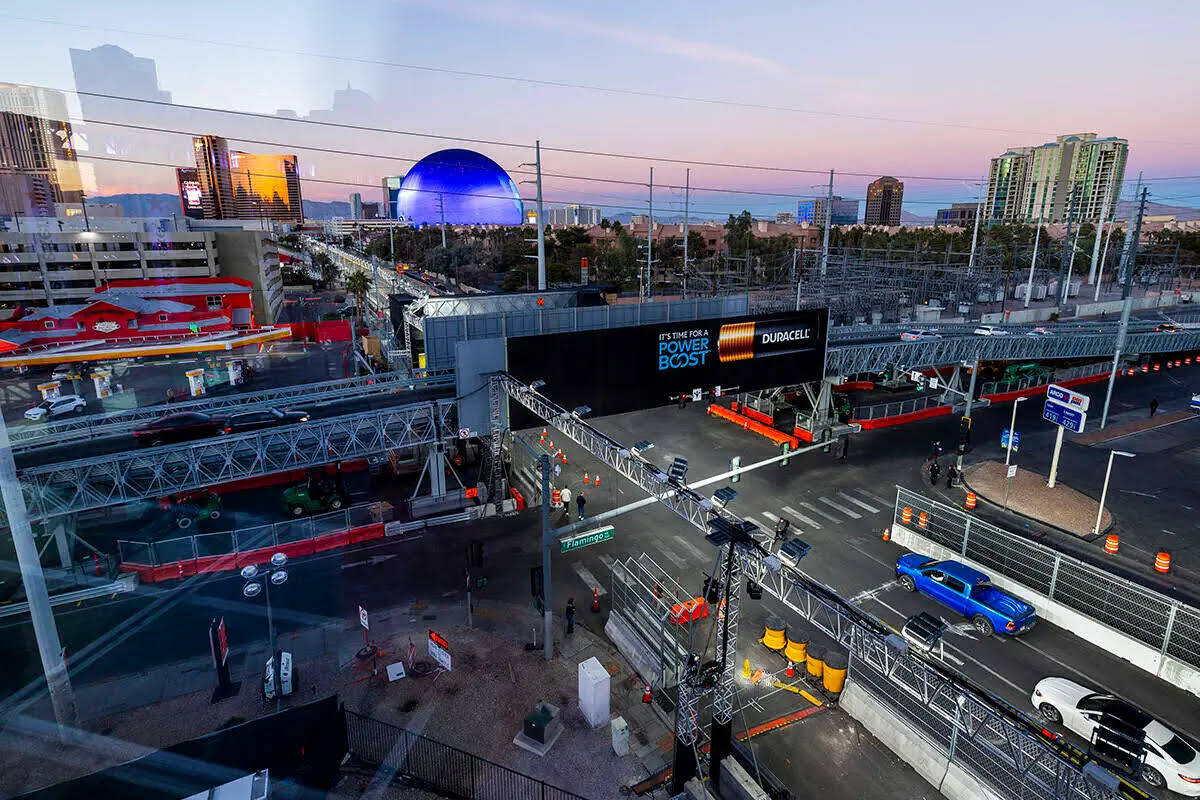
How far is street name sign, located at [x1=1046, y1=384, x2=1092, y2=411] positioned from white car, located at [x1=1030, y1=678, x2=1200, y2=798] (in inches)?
550

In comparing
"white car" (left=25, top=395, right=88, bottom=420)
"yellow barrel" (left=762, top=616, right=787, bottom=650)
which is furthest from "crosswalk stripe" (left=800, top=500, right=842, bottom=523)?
"white car" (left=25, top=395, right=88, bottom=420)

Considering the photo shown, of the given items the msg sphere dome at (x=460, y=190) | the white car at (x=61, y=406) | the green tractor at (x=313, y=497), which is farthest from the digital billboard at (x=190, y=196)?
the green tractor at (x=313, y=497)

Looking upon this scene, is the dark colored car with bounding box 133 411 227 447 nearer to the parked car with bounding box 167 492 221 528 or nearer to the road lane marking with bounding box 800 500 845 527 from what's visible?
the parked car with bounding box 167 492 221 528

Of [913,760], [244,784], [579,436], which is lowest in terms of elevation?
[913,760]

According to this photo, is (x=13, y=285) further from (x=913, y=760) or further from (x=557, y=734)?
(x=913, y=760)

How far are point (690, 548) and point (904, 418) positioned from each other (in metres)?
22.5

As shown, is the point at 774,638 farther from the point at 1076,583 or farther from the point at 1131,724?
the point at 1076,583

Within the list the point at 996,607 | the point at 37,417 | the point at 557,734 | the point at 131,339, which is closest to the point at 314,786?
the point at 557,734

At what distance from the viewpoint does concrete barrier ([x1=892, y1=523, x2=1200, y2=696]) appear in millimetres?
16156

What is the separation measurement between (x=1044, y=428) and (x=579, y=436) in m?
33.4

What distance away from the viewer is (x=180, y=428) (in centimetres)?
2547

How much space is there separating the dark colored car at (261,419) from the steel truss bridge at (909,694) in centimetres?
1637

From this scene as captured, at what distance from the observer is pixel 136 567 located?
20.9 metres

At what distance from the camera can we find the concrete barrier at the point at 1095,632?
1616 cm
